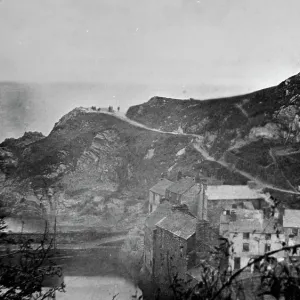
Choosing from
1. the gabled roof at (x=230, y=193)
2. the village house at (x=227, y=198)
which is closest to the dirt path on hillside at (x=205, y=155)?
the gabled roof at (x=230, y=193)

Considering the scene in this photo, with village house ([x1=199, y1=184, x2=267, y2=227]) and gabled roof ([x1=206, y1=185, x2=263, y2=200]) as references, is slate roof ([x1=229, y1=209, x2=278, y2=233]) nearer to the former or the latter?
village house ([x1=199, y1=184, x2=267, y2=227])

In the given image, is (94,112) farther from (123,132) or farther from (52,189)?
(52,189)

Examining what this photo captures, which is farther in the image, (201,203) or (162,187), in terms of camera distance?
(162,187)

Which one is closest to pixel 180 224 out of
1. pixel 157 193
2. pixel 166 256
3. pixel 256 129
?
pixel 166 256

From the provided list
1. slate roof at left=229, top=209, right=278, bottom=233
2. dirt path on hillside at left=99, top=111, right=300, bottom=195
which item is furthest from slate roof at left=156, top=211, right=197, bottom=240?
dirt path on hillside at left=99, top=111, right=300, bottom=195

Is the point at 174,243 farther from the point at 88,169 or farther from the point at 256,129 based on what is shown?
the point at 88,169

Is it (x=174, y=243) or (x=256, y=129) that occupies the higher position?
(x=256, y=129)


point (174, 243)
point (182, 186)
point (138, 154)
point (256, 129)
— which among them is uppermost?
point (256, 129)
